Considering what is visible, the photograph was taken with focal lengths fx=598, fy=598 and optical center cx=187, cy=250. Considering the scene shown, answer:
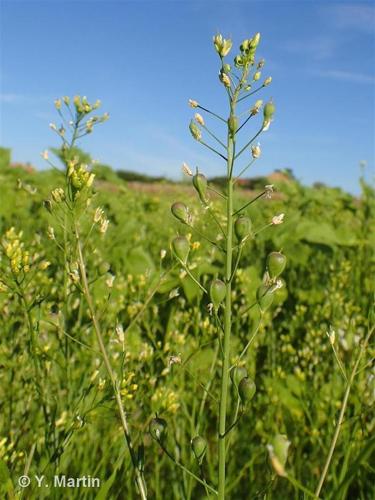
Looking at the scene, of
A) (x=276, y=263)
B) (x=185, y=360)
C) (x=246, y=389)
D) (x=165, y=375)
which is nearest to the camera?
(x=246, y=389)

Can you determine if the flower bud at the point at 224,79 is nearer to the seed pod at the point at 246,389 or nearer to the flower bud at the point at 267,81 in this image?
the flower bud at the point at 267,81

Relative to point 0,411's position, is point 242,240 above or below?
above

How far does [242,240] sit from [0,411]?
1474 millimetres

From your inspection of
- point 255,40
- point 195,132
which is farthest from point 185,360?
point 255,40

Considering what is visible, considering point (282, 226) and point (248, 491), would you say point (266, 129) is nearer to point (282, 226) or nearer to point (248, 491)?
point (248, 491)

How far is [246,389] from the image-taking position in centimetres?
112

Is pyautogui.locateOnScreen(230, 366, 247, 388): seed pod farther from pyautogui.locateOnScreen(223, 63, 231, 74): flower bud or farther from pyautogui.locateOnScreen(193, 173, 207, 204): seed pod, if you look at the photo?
pyautogui.locateOnScreen(223, 63, 231, 74): flower bud

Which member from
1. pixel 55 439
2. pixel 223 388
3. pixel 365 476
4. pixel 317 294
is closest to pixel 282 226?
pixel 317 294

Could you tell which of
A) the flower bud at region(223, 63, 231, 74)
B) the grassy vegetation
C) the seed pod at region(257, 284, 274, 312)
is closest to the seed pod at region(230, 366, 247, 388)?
the grassy vegetation

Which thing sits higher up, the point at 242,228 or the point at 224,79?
the point at 224,79

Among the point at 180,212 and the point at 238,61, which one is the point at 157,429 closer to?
the point at 180,212

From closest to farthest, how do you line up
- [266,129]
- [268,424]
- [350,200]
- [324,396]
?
1. [266,129]
2. [268,424]
3. [324,396]
4. [350,200]

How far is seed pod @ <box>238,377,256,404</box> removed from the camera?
1116mm

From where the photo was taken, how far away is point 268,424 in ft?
8.31
